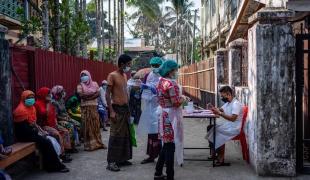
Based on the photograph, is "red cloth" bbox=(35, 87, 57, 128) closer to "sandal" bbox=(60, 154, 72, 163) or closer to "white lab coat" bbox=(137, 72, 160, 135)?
"sandal" bbox=(60, 154, 72, 163)

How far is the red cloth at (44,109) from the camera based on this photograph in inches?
288

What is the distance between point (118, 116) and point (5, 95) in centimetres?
175

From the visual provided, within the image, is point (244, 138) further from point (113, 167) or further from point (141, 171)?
point (113, 167)

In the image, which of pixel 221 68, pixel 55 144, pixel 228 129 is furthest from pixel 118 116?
pixel 221 68

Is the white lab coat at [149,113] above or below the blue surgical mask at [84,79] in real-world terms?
below

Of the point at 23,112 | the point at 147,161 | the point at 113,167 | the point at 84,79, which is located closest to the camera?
the point at 23,112

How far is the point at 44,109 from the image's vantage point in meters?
7.36

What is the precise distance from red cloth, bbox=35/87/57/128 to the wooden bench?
76cm

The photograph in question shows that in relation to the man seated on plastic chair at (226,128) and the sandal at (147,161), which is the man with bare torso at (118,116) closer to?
the sandal at (147,161)

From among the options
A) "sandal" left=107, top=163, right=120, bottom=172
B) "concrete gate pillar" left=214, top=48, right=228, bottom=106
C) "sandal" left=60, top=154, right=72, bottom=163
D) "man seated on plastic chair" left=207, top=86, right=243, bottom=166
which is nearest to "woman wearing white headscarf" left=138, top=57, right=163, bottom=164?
"sandal" left=107, top=163, right=120, bottom=172

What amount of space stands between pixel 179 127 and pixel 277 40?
1843mm

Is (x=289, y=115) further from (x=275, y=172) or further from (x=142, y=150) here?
(x=142, y=150)

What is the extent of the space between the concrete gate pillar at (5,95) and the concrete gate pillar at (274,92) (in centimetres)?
361

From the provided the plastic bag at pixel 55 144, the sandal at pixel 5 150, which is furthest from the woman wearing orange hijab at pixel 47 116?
the sandal at pixel 5 150
